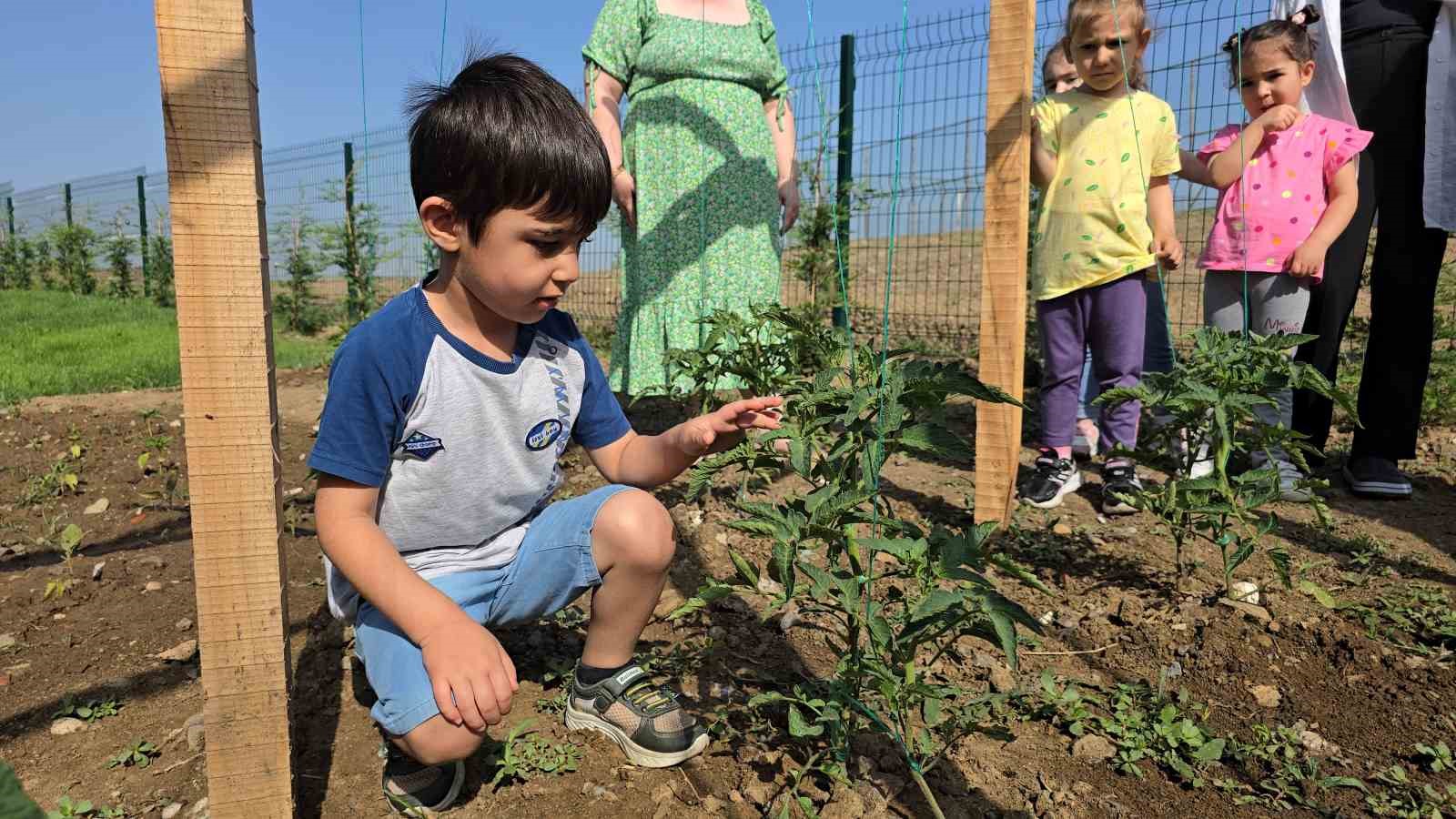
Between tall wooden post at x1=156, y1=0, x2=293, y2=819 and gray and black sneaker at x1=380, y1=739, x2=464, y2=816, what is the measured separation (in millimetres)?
239

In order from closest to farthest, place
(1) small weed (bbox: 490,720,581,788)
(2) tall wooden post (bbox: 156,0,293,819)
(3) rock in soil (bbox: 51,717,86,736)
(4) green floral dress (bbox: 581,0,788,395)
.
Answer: (2) tall wooden post (bbox: 156,0,293,819)
(1) small weed (bbox: 490,720,581,788)
(3) rock in soil (bbox: 51,717,86,736)
(4) green floral dress (bbox: 581,0,788,395)

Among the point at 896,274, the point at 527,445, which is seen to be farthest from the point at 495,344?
the point at 896,274

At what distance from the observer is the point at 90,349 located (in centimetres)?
785

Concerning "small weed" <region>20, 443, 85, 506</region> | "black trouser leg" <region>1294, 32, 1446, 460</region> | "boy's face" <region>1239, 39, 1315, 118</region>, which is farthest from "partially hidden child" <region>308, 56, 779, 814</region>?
"black trouser leg" <region>1294, 32, 1446, 460</region>

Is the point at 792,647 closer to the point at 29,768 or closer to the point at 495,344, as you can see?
the point at 495,344

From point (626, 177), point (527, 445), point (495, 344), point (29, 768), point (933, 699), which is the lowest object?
point (29, 768)

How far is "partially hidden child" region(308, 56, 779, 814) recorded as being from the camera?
1589 mm

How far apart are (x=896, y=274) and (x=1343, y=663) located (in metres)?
7.50

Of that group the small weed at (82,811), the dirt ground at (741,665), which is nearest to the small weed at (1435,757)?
the dirt ground at (741,665)

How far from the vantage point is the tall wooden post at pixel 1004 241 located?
2.60 meters

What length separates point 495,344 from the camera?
1.83 m

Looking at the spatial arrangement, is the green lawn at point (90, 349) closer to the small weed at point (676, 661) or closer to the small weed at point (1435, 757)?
the small weed at point (676, 661)

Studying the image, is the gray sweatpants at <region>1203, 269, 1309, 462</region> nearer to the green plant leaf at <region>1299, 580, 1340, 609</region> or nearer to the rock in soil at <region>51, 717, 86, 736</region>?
the green plant leaf at <region>1299, 580, 1340, 609</region>

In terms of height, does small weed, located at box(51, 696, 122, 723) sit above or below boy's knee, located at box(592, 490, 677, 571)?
below
